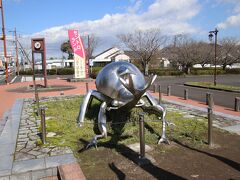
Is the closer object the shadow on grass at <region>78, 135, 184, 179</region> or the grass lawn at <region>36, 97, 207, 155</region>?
the shadow on grass at <region>78, 135, 184, 179</region>

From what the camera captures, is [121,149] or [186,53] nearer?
[121,149]

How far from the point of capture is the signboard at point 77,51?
21.8 metres

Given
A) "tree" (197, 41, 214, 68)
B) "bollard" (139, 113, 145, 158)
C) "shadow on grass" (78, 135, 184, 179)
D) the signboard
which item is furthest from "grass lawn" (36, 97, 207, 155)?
"tree" (197, 41, 214, 68)

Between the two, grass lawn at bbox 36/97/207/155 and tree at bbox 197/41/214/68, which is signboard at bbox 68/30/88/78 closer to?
grass lawn at bbox 36/97/207/155

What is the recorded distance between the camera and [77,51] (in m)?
22.5

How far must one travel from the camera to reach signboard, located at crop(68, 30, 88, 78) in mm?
21844

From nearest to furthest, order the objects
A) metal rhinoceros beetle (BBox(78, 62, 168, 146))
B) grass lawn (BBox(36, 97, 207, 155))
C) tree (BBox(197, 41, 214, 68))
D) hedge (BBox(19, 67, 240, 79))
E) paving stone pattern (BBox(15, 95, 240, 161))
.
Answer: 1. paving stone pattern (BBox(15, 95, 240, 161))
2. metal rhinoceros beetle (BBox(78, 62, 168, 146))
3. grass lawn (BBox(36, 97, 207, 155))
4. hedge (BBox(19, 67, 240, 79))
5. tree (BBox(197, 41, 214, 68))

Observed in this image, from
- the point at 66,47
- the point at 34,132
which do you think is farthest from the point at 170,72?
the point at 66,47

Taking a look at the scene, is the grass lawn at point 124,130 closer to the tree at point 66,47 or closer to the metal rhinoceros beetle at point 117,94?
the metal rhinoceros beetle at point 117,94

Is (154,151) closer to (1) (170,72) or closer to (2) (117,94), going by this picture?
(2) (117,94)

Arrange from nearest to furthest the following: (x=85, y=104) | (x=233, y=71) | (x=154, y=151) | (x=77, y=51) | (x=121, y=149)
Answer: (x=154, y=151) → (x=121, y=149) → (x=85, y=104) → (x=77, y=51) → (x=233, y=71)

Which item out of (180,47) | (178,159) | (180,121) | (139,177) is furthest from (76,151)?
(180,47)

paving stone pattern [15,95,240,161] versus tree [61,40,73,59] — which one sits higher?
tree [61,40,73,59]

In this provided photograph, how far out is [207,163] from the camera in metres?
4.51
